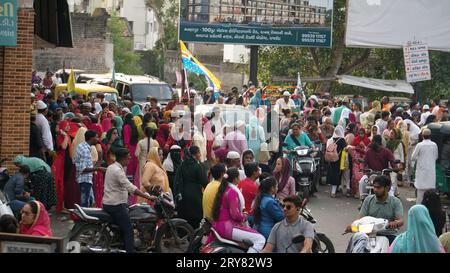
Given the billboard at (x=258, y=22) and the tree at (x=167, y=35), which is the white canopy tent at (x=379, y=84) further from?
the tree at (x=167, y=35)

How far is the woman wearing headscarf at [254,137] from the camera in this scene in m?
19.7

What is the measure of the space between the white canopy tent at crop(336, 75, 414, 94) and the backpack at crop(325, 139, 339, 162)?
14846 millimetres

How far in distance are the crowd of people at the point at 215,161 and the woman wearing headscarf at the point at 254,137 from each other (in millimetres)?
18

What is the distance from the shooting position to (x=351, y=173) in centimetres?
2105

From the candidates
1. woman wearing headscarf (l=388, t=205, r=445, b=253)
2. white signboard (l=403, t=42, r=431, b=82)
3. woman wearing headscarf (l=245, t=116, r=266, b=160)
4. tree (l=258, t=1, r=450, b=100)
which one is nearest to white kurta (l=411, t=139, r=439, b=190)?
woman wearing headscarf (l=245, t=116, r=266, b=160)

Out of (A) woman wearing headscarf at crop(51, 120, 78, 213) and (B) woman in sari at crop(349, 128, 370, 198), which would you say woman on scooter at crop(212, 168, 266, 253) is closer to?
(A) woman wearing headscarf at crop(51, 120, 78, 213)

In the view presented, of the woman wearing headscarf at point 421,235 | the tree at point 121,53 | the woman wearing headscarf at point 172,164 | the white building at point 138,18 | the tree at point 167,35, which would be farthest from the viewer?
the white building at point 138,18

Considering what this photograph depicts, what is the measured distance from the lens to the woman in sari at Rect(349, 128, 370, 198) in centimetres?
2075

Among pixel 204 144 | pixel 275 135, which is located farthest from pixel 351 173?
pixel 204 144

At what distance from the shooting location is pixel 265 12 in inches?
1375

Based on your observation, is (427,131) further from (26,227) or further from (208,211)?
(26,227)

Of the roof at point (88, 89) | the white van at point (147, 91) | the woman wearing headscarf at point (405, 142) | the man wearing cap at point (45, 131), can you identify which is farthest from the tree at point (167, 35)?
the man wearing cap at point (45, 131)

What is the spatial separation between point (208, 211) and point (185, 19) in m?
21.6

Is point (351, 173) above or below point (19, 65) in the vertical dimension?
below
